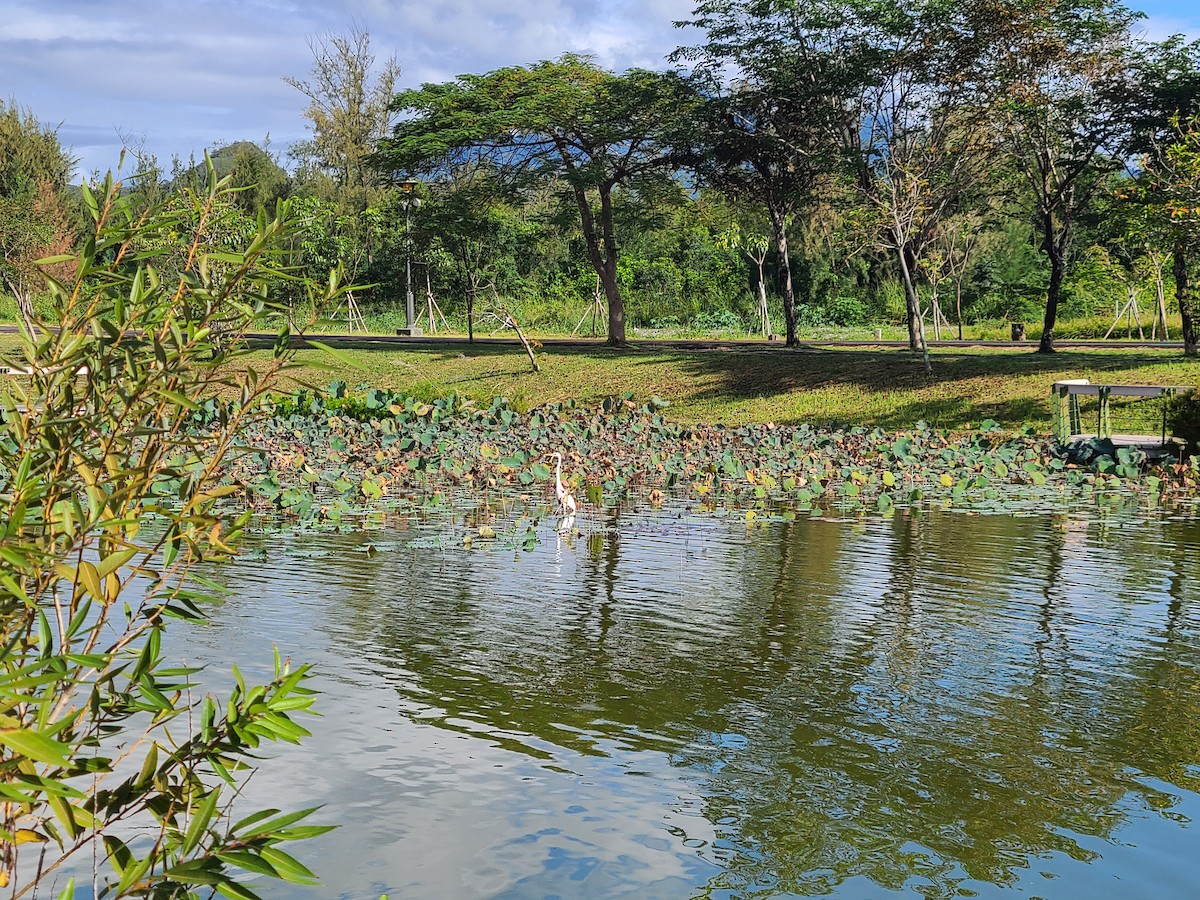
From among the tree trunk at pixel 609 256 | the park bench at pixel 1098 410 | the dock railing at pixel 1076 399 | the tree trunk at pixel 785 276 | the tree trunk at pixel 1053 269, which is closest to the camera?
the park bench at pixel 1098 410

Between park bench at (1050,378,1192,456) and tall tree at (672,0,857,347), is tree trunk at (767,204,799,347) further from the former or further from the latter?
park bench at (1050,378,1192,456)

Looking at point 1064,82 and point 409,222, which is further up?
point 1064,82

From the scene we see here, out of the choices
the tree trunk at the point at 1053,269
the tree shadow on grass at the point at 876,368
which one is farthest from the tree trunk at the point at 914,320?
the tree trunk at the point at 1053,269

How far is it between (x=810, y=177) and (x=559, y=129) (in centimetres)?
671

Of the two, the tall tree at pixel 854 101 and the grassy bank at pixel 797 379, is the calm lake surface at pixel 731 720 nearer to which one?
the grassy bank at pixel 797 379

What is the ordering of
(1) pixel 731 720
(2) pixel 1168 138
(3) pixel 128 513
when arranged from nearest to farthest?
(3) pixel 128 513 < (1) pixel 731 720 < (2) pixel 1168 138

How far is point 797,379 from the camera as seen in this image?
27750mm

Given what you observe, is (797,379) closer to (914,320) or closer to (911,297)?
(911,297)

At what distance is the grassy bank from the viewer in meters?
24.5

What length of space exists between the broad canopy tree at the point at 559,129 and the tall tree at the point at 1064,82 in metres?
8.76

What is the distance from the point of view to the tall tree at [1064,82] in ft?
87.5

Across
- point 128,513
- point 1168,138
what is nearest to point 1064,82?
point 1168,138

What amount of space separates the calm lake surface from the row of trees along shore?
7.78 meters

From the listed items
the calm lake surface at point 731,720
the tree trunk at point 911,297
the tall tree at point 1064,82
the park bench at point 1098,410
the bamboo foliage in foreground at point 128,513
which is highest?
the tall tree at point 1064,82
